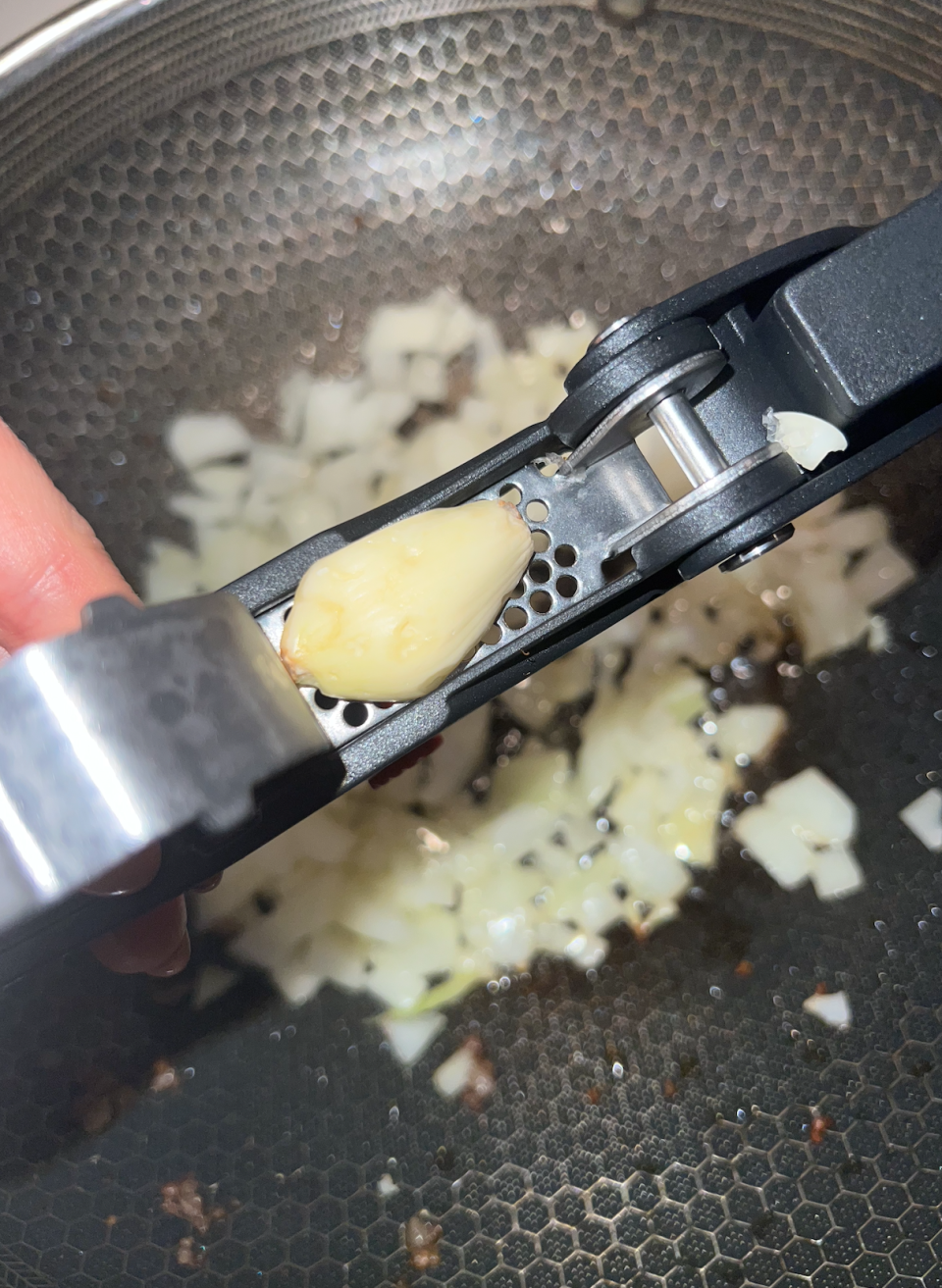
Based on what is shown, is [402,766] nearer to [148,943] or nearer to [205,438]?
[148,943]

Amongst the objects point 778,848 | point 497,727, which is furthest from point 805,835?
point 497,727

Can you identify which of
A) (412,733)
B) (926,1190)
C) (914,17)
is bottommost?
(926,1190)

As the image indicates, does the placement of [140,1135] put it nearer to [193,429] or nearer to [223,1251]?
[223,1251]

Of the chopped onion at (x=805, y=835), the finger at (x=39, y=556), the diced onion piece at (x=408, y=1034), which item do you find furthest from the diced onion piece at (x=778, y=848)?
the finger at (x=39, y=556)

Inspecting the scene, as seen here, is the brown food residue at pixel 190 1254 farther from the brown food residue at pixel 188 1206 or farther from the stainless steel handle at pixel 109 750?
the stainless steel handle at pixel 109 750

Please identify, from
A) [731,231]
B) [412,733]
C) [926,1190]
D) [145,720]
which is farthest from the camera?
[731,231]

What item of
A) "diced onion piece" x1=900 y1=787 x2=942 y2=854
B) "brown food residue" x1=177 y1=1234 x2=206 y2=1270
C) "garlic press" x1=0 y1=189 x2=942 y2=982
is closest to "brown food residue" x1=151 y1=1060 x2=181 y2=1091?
"brown food residue" x1=177 y1=1234 x2=206 y2=1270

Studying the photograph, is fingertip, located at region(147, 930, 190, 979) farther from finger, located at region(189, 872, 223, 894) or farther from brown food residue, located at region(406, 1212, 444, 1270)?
brown food residue, located at region(406, 1212, 444, 1270)

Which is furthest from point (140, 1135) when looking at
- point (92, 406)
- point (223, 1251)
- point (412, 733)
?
point (92, 406)
